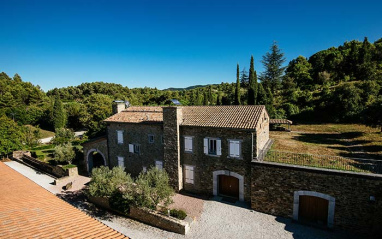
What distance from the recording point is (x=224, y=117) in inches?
632

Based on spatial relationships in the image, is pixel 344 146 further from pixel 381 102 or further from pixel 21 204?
pixel 21 204

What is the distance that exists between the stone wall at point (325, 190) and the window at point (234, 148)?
143cm

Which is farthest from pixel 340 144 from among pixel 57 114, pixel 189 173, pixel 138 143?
pixel 57 114

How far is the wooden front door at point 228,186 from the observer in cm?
1559

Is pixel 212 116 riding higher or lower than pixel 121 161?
higher

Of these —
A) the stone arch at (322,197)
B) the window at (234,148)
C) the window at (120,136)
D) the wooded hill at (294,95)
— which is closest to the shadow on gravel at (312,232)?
the stone arch at (322,197)

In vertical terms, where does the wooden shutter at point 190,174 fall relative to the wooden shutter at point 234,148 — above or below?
below

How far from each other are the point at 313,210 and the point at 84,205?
56.7 ft

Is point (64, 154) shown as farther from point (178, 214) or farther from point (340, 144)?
point (340, 144)

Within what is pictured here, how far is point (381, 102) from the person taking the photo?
778 inches

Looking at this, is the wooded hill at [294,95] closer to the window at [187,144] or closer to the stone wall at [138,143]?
the stone wall at [138,143]

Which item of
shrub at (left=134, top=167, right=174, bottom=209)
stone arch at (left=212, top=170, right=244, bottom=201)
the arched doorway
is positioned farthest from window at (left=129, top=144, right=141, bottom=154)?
stone arch at (left=212, top=170, right=244, bottom=201)

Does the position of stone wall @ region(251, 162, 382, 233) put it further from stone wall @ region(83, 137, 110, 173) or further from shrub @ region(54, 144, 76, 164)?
shrub @ region(54, 144, 76, 164)

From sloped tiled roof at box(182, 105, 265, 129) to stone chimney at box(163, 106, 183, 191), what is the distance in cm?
94
